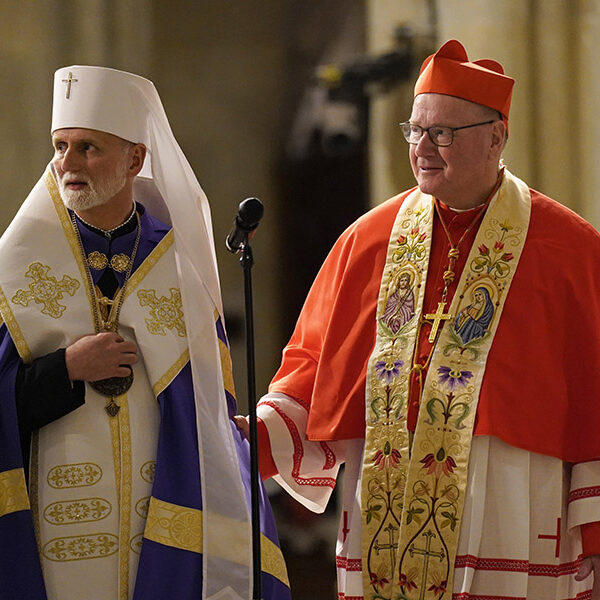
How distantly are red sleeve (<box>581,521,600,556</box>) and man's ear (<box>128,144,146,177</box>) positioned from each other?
6.17ft

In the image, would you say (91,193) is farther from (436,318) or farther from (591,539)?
(591,539)

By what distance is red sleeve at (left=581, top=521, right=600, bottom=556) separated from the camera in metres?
3.87

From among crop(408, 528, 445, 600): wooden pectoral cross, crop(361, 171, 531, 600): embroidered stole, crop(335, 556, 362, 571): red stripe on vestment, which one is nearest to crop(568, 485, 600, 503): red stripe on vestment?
crop(361, 171, 531, 600): embroidered stole

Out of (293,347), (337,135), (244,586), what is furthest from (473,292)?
(337,135)

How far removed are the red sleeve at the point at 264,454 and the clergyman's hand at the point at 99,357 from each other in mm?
718

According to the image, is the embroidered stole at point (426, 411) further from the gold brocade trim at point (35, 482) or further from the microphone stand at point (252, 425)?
the gold brocade trim at point (35, 482)

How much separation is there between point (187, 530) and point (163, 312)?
69 cm

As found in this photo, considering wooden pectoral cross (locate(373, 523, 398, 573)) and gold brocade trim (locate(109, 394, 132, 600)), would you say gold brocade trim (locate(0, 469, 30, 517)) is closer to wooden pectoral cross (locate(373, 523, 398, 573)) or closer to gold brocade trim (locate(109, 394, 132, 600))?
gold brocade trim (locate(109, 394, 132, 600))

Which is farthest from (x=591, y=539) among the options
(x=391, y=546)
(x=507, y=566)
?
(x=391, y=546)

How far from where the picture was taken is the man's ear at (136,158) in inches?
154

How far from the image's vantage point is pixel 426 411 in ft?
13.3

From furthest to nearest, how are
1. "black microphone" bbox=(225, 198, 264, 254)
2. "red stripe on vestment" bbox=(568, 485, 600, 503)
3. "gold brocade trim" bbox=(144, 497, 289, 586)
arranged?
1. "red stripe on vestment" bbox=(568, 485, 600, 503)
2. "gold brocade trim" bbox=(144, 497, 289, 586)
3. "black microphone" bbox=(225, 198, 264, 254)

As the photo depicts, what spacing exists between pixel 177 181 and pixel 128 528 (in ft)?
3.78

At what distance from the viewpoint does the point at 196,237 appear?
3.93 m
